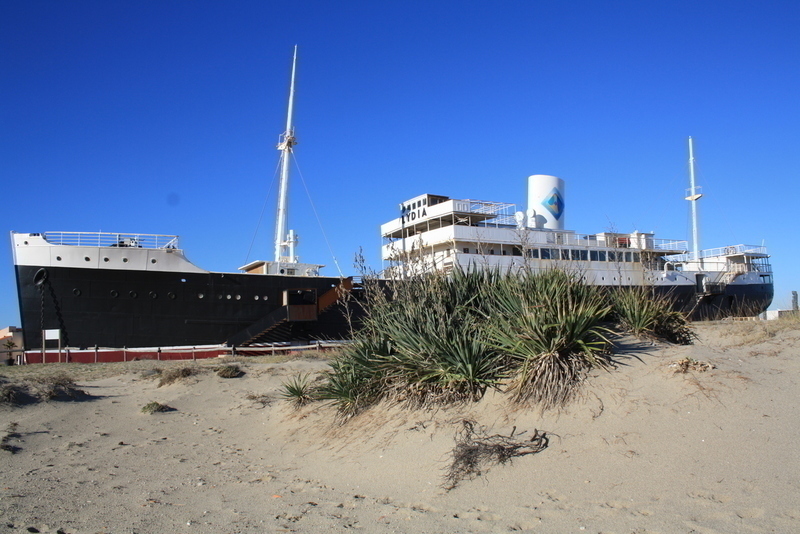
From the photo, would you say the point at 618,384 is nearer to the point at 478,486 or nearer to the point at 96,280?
the point at 478,486

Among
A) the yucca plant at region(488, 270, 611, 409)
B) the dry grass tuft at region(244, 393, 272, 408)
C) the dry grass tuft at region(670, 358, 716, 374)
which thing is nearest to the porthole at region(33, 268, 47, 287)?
the dry grass tuft at region(244, 393, 272, 408)

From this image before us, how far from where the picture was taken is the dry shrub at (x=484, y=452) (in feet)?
17.0

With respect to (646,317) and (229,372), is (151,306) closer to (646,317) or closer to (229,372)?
(229,372)

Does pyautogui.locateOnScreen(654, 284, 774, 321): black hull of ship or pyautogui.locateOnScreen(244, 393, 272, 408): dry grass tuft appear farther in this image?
pyautogui.locateOnScreen(654, 284, 774, 321): black hull of ship

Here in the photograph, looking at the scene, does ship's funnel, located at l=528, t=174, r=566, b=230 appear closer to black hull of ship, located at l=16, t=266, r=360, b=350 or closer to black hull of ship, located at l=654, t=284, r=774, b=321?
black hull of ship, located at l=654, t=284, r=774, b=321

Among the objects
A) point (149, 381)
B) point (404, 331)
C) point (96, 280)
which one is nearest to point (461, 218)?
point (96, 280)

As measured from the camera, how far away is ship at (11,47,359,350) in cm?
2028

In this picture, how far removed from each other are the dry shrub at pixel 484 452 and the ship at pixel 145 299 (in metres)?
14.7

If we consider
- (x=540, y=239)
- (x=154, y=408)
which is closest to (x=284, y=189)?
(x=540, y=239)

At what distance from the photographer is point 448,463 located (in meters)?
5.55

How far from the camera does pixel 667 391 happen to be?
19.6 feet

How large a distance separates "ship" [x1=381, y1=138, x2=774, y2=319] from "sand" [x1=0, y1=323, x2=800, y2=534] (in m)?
14.9

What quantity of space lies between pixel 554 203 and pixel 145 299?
69.1 ft

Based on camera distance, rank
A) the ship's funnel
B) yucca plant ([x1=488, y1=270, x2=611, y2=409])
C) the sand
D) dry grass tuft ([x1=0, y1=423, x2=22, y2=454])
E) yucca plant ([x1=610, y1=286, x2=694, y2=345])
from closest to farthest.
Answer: the sand → yucca plant ([x1=488, y1=270, x2=611, y2=409]) → dry grass tuft ([x1=0, y1=423, x2=22, y2=454]) → yucca plant ([x1=610, y1=286, x2=694, y2=345]) → the ship's funnel
